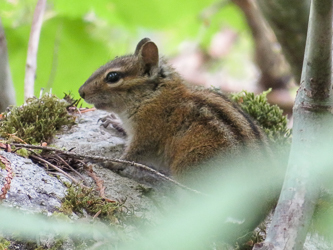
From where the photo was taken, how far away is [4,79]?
13.5ft

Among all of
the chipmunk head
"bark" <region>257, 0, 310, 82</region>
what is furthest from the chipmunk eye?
"bark" <region>257, 0, 310, 82</region>

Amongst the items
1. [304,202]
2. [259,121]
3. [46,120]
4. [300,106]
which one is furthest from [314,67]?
[46,120]

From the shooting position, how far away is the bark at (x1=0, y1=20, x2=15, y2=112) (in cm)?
406

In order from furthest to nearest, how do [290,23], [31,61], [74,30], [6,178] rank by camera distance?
[74,30]
[290,23]
[31,61]
[6,178]

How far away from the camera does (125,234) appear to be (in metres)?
2.32

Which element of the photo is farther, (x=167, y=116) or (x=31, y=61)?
(x=31, y=61)

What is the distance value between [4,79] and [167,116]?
1672 mm

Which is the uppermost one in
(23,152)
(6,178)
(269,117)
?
(269,117)

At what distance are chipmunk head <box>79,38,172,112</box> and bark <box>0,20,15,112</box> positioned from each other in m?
0.79

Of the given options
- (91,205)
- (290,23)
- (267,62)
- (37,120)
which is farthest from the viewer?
(267,62)

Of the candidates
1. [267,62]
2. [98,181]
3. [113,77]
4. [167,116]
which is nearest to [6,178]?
[98,181]

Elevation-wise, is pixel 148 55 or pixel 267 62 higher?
pixel 267 62

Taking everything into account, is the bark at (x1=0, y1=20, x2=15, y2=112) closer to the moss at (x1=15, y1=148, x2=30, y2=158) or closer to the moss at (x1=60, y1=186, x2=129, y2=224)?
the moss at (x1=15, y1=148, x2=30, y2=158)

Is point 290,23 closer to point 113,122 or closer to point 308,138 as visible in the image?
point 113,122
